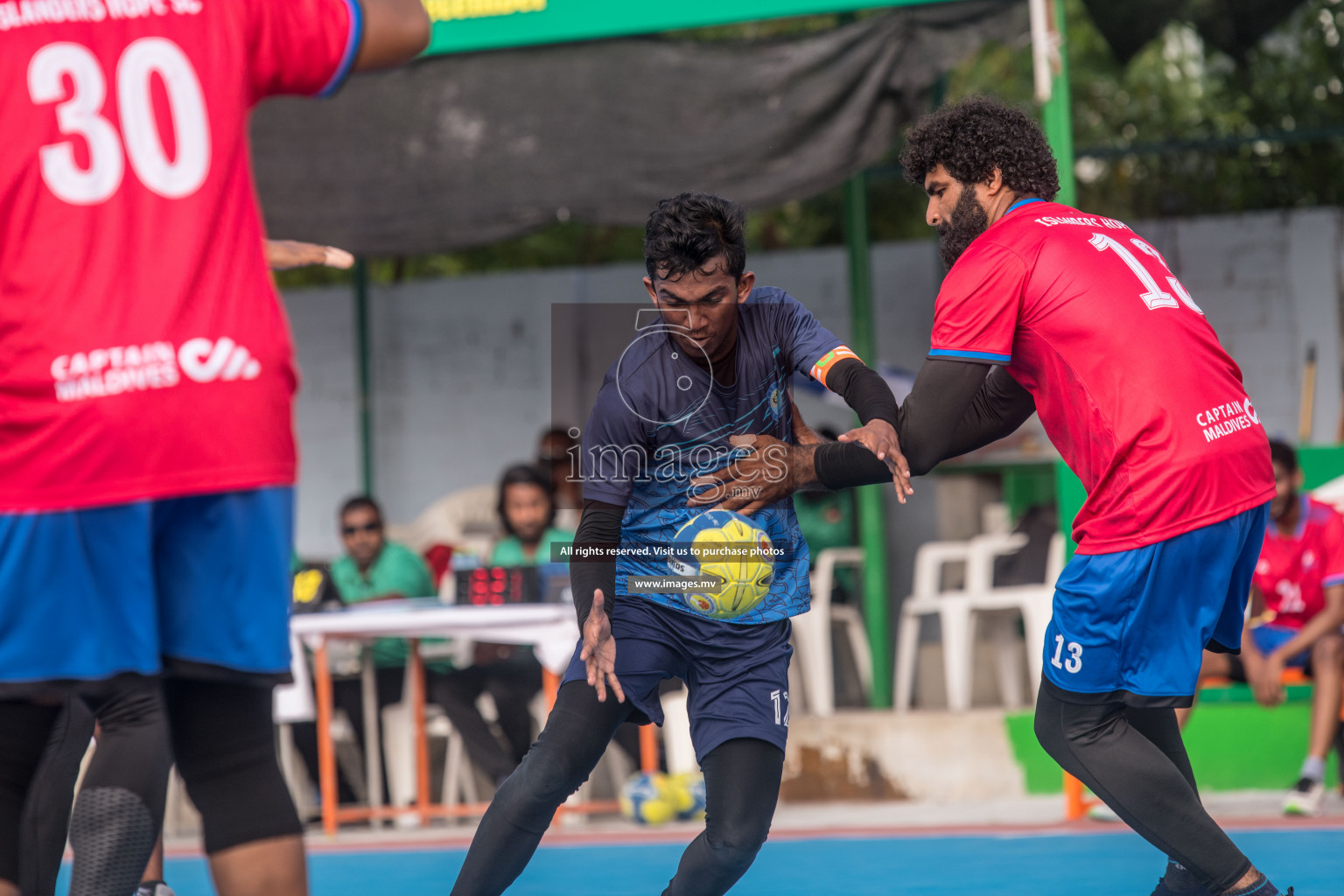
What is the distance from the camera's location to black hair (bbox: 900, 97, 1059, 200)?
11.4 feet

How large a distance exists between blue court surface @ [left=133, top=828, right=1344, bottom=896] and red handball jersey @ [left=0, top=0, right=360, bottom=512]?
9.96 feet

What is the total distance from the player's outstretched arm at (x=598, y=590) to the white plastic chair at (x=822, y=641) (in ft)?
12.7

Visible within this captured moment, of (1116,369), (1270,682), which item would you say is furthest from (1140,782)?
(1270,682)

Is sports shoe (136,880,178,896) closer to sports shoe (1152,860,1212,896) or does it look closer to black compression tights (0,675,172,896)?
black compression tights (0,675,172,896)

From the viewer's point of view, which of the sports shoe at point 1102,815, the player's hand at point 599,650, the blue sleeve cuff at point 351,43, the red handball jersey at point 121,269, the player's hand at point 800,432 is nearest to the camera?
the red handball jersey at point 121,269

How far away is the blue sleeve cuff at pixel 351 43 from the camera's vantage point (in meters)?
2.42

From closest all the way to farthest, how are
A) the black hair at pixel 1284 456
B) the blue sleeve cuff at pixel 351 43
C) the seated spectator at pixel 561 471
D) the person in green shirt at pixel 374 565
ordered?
the blue sleeve cuff at pixel 351 43 → the black hair at pixel 1284 456 → the person in green shirt at pixel 374 565 → the seated spectator at pixel 561 471

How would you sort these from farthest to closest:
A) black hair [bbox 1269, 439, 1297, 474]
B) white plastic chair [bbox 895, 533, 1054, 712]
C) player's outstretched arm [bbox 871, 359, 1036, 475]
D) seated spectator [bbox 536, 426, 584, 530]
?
seated spectator [bbox 536, 426, 584, 530] < white plastic chair [bbox 895, 533, 1054, 712] < black hair [bbox 1269, 439, 1297, 474] < player's outstretched arm [bbox 871, 359, 1036, 475]

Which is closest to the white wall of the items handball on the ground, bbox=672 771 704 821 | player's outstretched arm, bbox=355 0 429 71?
handball on the ground, bbox=672 771 704 821

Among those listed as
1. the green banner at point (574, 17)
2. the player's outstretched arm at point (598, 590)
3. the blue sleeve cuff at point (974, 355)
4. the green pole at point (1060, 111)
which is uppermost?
the green banner at point (574, 17)

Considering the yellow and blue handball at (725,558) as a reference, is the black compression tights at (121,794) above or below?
below

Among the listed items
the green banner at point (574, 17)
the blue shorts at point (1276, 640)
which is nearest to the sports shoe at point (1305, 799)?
the blue shorts at point (1276, 640)

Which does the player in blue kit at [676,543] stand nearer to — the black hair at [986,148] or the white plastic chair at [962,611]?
the black hair at [986,148]

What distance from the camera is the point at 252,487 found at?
7.36 feet
